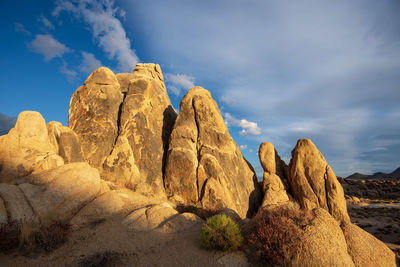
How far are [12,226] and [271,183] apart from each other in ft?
57.2

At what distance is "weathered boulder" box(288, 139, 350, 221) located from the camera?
51.6 ft

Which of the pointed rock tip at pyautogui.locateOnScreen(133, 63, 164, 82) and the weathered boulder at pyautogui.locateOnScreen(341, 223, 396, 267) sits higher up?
the pointed rock tip at pyautogui.locateOnScreen(133, 63, 164, 82)

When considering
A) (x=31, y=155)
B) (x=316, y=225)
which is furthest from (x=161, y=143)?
(x=316, y=225)

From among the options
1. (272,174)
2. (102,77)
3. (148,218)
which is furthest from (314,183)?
(102,77)

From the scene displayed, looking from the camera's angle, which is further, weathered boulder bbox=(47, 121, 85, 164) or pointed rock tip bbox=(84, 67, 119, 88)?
pointed rock tip bbox=(84, 67, 119, 88)

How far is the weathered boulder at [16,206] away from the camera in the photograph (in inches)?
302

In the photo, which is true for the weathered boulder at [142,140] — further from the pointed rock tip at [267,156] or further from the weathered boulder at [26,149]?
the pointed rock tip at [267,156]

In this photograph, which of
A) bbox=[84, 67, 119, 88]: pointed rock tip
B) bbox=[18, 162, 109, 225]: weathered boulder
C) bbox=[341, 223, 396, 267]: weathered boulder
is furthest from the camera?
bbox=[84, 67, 119, 88]: pointed rock tip

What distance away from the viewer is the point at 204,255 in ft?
22.4

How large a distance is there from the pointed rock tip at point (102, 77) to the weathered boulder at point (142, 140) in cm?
240

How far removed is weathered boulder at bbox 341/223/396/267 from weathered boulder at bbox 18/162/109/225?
458 inches

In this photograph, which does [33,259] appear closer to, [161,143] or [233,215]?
[233,215]

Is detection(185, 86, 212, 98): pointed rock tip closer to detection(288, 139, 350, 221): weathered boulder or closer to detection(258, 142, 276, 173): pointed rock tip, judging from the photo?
detection(258, 142, 276, 173): pointed rock tip

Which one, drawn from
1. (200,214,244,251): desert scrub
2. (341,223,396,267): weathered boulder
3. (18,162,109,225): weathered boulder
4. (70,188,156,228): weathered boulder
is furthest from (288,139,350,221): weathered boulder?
(18,162,109,225): weathered boulder
